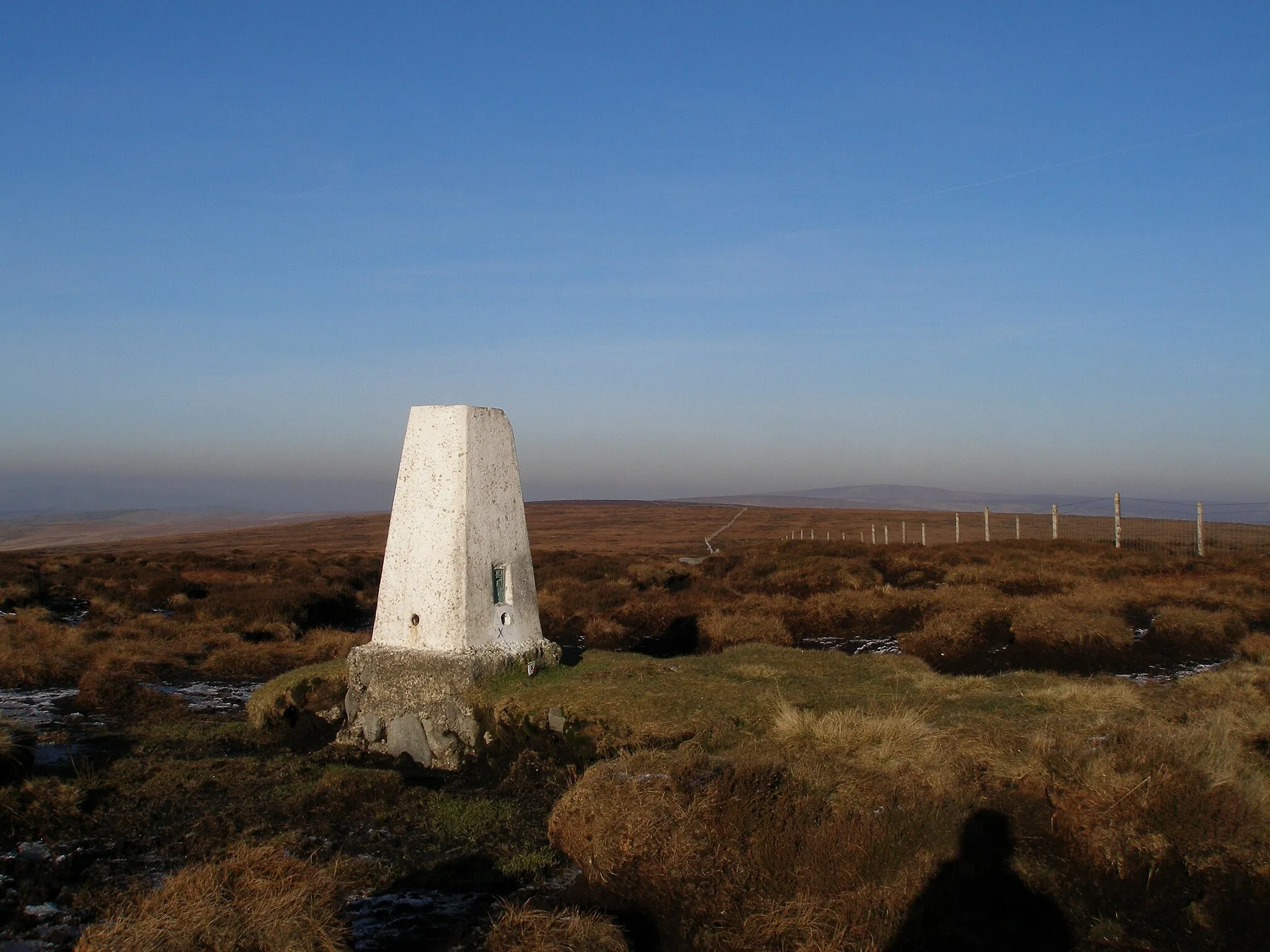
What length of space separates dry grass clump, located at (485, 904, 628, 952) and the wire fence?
2923 centimetres

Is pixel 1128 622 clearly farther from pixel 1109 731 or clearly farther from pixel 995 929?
pixel 995 929

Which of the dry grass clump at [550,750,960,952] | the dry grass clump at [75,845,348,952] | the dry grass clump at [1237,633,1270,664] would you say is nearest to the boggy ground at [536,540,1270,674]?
the dry grass clump at [1237,633,1270,664]

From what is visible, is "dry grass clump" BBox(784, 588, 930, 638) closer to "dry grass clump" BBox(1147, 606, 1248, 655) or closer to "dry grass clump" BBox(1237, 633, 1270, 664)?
"dry grass clump" BBox(1147, 606, 1248, 655)

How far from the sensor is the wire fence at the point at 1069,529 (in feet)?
111

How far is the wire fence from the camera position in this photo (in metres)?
33.8

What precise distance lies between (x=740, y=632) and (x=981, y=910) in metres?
12.1

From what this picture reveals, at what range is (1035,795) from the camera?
7.08 metres

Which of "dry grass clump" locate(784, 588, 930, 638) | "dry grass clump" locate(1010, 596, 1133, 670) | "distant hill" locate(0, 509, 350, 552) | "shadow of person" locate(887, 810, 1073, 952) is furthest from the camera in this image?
"distant hill" locate(0, 509, 350, 552)

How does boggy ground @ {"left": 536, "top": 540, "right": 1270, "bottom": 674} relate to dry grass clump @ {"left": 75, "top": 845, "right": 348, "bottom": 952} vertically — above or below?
below

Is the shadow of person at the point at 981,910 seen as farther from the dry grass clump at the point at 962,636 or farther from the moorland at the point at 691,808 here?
Result: the dry grass clump at the point at 962,636

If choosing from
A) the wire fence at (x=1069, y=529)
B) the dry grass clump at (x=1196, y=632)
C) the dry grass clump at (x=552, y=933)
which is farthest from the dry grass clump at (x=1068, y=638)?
the wire fence at (x=1069, y=529)

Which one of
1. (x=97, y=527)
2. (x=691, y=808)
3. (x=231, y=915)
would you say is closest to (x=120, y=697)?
(x=231, y=915)

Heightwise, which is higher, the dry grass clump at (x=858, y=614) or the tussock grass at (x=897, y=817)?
the tussock grass at (x=897, y=817)

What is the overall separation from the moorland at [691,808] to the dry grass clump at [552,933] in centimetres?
2
